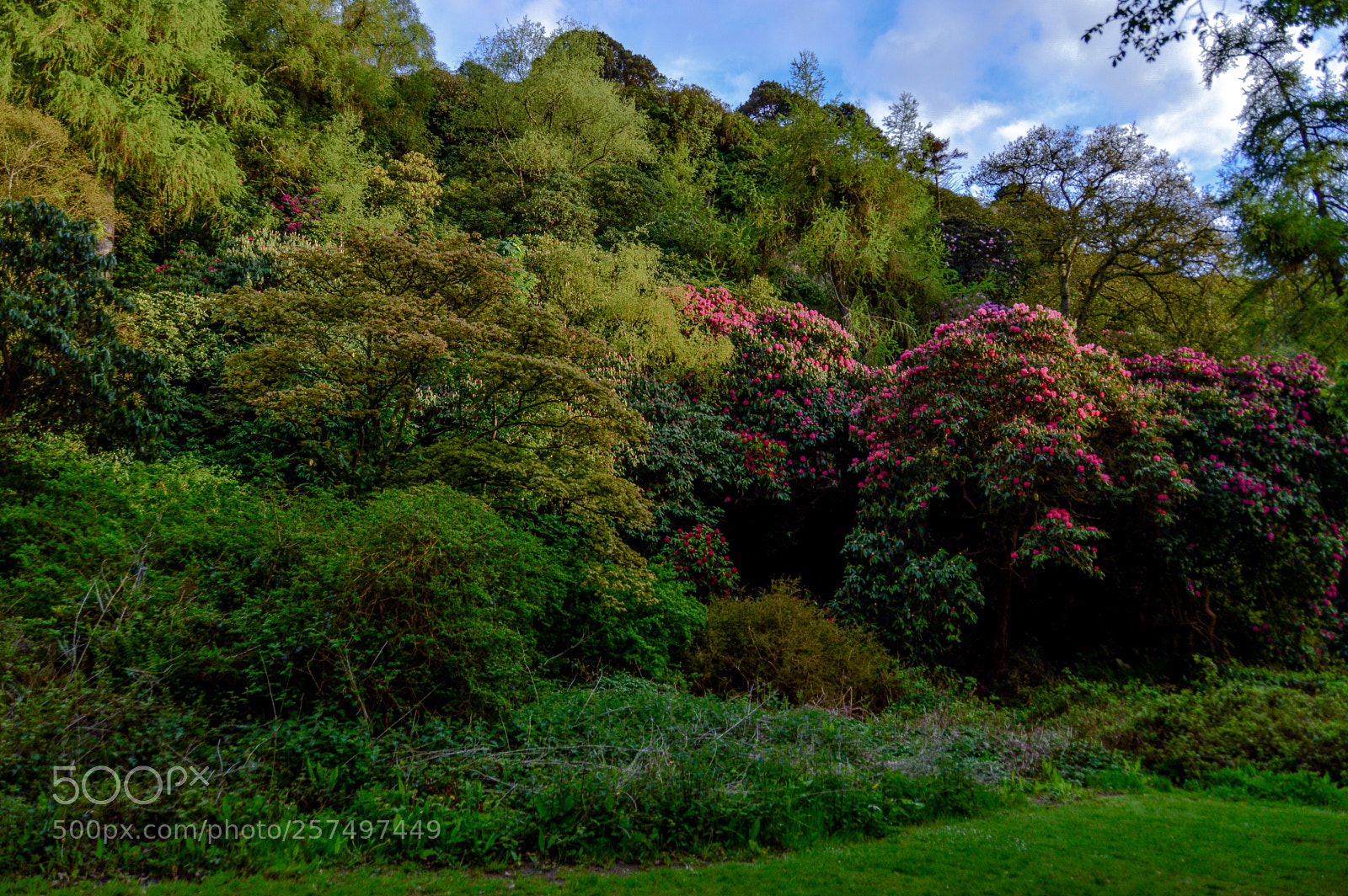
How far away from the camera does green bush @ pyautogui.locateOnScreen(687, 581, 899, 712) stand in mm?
7609

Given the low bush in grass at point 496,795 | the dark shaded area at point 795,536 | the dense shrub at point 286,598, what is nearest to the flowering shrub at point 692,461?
the dark shaded area at point 795,536

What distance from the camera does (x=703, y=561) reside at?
988 centimetres

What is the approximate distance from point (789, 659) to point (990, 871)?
13.6 feet

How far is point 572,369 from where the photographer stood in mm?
6809

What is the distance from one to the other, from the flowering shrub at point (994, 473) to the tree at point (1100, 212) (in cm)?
815

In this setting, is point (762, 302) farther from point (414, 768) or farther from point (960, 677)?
point (414, 768)

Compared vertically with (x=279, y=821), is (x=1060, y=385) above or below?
above

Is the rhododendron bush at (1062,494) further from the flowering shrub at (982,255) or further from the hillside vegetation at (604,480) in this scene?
the flowering shrub at (982,255)

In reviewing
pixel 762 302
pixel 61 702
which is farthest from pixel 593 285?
pixel 61 702

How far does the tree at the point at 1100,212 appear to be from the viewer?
1575cm

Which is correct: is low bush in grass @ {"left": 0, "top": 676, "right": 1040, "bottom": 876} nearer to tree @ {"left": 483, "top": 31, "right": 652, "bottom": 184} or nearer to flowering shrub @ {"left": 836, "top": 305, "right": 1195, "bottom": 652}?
flowering shrub @ {"left": 836, "top": 305, "right": 1195, "bottom": 652}

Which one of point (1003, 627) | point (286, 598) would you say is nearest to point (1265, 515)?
point (1003, 627)

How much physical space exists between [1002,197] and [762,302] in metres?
10.2

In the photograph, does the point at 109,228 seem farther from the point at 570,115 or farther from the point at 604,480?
the point at 604,480
